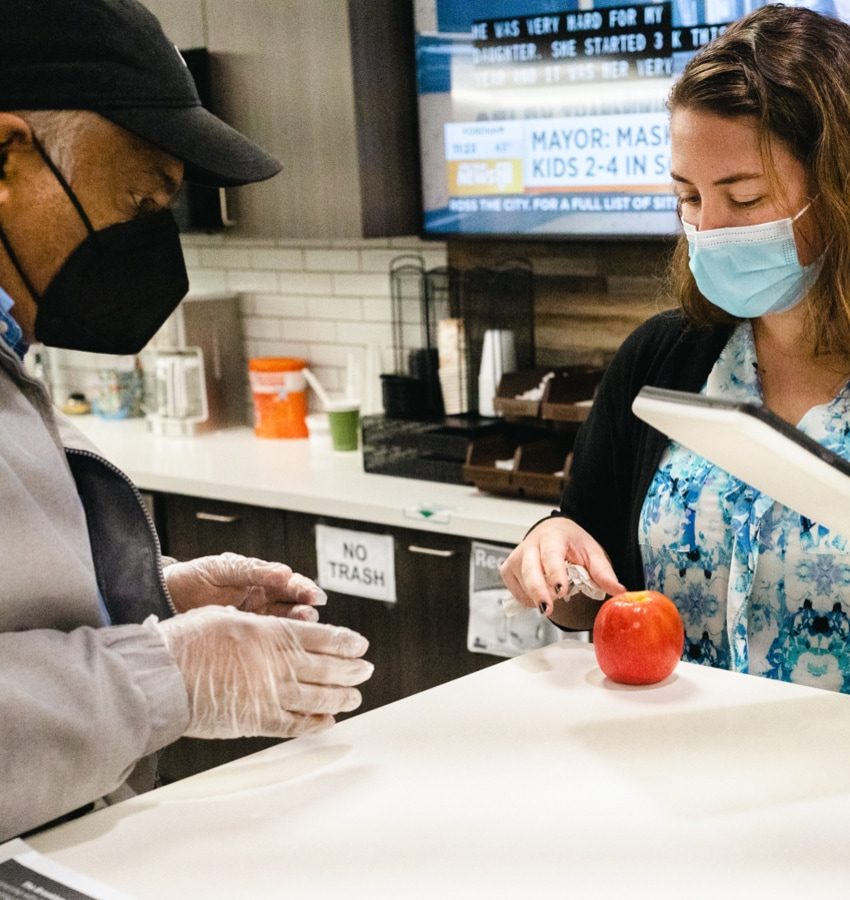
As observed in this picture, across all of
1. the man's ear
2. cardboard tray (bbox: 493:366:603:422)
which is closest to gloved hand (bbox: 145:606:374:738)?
the man's ear

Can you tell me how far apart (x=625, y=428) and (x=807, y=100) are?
544 mm

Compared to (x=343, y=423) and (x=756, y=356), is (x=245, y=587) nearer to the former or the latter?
(x=756, y=356)

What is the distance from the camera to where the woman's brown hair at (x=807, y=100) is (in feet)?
5.61

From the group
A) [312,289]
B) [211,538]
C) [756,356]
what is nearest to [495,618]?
[211,538]

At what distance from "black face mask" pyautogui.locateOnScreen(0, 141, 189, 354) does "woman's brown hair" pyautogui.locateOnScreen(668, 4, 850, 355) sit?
0.76 m

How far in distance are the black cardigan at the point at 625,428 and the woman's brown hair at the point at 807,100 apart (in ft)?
0.64

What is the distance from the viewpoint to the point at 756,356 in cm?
189

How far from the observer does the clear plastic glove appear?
1.68 metres

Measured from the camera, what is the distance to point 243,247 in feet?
14.2

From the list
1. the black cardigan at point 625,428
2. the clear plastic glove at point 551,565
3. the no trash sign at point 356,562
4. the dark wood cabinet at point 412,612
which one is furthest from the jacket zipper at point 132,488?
the no trash sign at point 356,562

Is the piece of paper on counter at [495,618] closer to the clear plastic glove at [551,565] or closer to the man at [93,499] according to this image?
the clear plastic glove at [551,565]

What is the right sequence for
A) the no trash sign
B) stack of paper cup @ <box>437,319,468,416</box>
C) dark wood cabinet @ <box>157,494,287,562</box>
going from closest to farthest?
1. the no trash sign
2. dark wood cabinet @ <box>157,494,287,562</box>
3. stack of paper cup @ <box>437,319,468,416</box>

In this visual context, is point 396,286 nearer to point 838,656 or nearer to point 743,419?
point 838,656

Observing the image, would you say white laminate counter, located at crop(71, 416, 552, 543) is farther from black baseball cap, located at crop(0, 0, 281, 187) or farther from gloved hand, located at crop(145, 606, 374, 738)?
black baseball cap, located at crop(0, 0, 281, 187)
